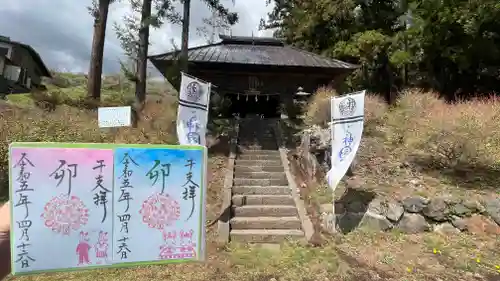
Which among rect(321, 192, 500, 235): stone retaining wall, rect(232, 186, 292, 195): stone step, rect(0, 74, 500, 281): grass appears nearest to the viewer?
rect(0, 74, 500, 281): grass

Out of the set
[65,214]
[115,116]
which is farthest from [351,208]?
[115,116]

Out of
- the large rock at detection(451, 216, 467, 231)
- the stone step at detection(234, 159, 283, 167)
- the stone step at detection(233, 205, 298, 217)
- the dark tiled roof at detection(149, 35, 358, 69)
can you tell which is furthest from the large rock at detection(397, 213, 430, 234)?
the dark tiled roof at detection(149, 35, 358, 69)

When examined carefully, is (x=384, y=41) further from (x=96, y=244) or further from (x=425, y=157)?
(x=96, y=244)

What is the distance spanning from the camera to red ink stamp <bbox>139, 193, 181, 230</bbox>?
243 centimetres

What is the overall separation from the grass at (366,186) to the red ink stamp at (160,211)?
2777 millimetres

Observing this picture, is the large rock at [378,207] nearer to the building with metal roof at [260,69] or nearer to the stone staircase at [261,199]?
the stone staircase at [261,199]

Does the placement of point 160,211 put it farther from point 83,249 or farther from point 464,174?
point 464,174

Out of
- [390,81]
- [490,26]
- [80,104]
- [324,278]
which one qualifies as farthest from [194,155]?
[390,81]

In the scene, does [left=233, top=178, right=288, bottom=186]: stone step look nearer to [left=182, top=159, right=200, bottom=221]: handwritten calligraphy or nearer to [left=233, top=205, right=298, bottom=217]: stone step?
[left=233, top=205, right=298, bottom=217]: stone step

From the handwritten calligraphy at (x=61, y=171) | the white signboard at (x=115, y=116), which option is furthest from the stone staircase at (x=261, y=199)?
the handwritten calligraphy at (x=61, y=171)

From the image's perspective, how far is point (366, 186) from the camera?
7746mm

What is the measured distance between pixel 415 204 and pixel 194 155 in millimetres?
5770

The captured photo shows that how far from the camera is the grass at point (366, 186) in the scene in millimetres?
5098

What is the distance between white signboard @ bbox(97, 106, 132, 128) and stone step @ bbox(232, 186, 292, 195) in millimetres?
3704
